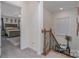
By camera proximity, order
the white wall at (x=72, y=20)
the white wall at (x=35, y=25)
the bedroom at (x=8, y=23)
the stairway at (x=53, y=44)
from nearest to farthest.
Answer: the bedroom at (x=8, y=23), the white wall at (x=35, y=25), the white wall at (x=72, y=20), the stairway at (x=53, y=44)

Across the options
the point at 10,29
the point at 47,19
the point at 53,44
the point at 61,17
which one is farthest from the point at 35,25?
the point at 53,44

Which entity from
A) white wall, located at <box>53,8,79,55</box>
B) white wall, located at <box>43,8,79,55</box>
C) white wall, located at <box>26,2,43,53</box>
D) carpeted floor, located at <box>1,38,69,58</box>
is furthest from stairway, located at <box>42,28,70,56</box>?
carpeted floor, located at <box>1,38,69,58</box>

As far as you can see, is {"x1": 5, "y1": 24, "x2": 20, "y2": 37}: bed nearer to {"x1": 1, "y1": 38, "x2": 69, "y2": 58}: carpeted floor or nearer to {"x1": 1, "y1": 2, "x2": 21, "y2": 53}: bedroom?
{"x1": 1, "y1": 2, "x2": 21, "y2": 53}: bedroom

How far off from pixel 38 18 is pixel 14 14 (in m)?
0.78

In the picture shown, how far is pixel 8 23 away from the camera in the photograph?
2586mm

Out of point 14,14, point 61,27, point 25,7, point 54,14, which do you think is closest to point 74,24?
point 61,27

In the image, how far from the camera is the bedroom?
8.23 feet

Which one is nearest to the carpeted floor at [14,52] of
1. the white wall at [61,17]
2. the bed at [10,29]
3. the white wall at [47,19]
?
the bed at [10,29]

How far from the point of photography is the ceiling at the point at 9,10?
8.25ft

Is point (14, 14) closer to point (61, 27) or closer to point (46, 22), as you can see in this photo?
point (46, 22)

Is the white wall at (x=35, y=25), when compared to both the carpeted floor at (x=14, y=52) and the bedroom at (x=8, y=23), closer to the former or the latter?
the carpeted floor at (x=14, y=52)

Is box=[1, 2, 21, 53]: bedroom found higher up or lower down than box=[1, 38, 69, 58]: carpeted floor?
higher up

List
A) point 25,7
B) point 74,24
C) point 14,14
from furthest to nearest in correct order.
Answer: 1. point 74,24
2. point 25,7
3. point 14,14

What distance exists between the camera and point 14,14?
9.08ft
